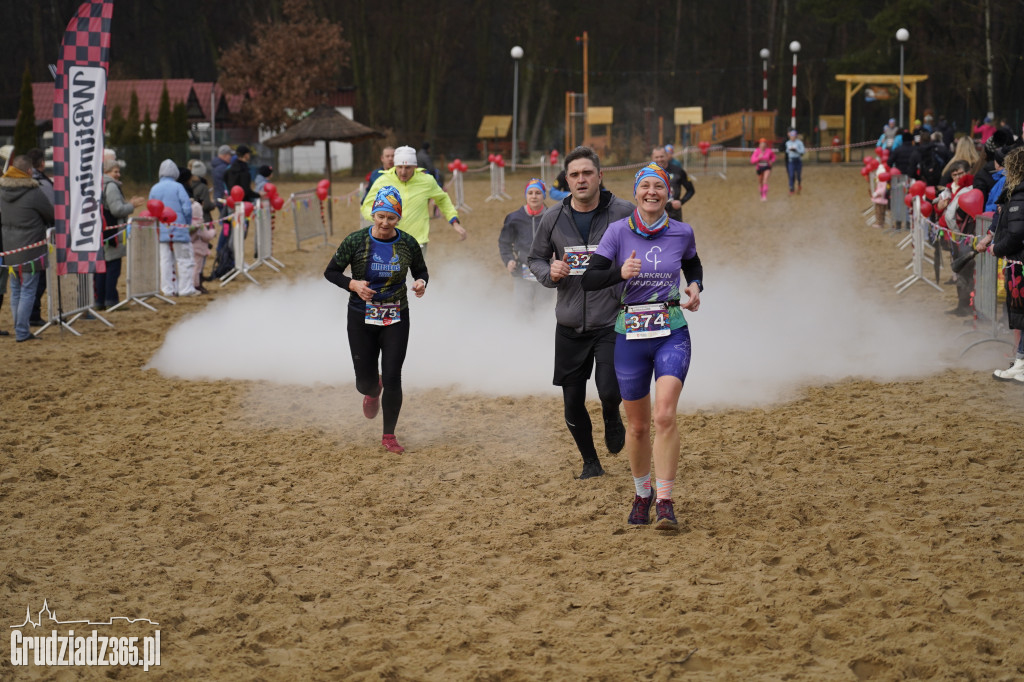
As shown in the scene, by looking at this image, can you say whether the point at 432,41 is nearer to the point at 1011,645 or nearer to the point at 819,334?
the point at 819,334

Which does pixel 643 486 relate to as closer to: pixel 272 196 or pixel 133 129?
pixel 272 196

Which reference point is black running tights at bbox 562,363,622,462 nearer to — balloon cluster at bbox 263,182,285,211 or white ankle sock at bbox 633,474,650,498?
Answer: white ankle sock at bbox 633,474,650,498

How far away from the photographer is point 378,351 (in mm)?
8180

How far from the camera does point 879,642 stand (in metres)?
4.89

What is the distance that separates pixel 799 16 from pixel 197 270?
5636cm

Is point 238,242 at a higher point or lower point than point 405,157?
lower

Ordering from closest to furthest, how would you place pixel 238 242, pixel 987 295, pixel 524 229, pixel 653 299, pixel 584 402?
pixel 653 299 < pixel 584 402 < pixel 524 229 < pixel 987 295 < pixel 238 242

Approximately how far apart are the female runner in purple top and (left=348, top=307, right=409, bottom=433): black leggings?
2.20 metres

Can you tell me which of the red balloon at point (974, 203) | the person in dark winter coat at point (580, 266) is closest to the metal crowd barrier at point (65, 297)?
the person in dark winter coat at point (580, 266)

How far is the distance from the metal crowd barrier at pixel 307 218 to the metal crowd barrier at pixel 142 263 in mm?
5964

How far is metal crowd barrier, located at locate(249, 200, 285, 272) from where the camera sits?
19.4 m

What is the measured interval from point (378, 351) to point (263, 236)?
12149 millimetres

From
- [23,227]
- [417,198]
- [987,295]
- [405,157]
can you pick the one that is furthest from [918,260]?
[23,227]

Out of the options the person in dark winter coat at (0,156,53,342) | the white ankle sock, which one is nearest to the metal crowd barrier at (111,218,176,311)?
the person in dark winter coat at (0,156,53,342)
